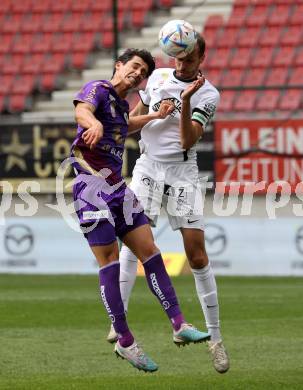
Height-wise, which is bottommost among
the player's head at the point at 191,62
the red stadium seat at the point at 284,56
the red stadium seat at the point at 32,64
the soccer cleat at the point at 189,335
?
the red stadium seat at the point at 32,64

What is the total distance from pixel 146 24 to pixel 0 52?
10.2 ft

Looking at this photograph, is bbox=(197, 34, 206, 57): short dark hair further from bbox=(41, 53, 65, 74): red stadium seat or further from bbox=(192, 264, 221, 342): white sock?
bbox=(41, 53, 65, 74): red stadium seat

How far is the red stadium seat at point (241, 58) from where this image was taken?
2077cm

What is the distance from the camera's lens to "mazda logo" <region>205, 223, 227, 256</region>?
16.6 m

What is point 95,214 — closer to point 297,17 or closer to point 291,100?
point 291,100

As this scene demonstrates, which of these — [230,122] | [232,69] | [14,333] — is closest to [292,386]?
[14,333]

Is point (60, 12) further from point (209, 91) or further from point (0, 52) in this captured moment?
point (209, 91)

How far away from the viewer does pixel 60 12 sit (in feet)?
77.0

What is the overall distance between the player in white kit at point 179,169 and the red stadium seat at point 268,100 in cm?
1099

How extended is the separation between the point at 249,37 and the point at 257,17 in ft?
1.56

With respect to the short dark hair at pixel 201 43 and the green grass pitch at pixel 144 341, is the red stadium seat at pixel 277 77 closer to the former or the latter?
the green grass pitch at pixel 144 341

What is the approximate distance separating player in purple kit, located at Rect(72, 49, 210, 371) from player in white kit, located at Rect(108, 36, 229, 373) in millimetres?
519

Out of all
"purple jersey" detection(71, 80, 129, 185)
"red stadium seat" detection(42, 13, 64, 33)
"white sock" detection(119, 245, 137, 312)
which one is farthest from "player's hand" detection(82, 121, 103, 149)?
"red stadium seat" detection(42, 13, 64, 33)

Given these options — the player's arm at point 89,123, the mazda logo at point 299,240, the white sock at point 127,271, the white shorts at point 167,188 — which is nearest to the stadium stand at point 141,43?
→ the mazda logo at point 299,240
